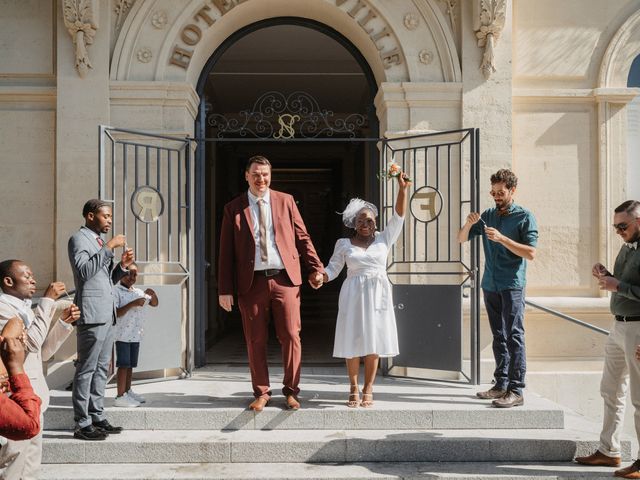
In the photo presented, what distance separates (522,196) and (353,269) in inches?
108

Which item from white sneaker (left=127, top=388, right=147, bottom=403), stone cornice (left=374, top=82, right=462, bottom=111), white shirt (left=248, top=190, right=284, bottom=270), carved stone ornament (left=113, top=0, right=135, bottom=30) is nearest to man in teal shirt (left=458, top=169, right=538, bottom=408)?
white shirt (left=248, top=190, right=284, bottom=270)

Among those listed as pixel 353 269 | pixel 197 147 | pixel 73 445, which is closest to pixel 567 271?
pixel 353 269

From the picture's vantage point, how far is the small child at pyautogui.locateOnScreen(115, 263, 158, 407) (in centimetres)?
608

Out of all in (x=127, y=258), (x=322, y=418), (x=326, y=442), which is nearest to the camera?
(x=326, y=442)

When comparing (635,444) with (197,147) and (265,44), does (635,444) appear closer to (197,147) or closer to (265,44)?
(197,147)

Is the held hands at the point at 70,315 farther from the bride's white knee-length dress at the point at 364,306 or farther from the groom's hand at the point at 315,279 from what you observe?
the bride's white knee-length dress at the point at 364,306

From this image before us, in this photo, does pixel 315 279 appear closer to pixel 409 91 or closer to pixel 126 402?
pixel 126 402

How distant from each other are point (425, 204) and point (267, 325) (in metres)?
2.51

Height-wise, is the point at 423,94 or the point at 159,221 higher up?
the point at 423,94

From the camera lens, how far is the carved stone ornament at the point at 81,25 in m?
7.47

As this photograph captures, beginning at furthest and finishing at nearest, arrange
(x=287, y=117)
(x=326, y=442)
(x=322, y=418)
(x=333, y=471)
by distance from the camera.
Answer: (x=287, y=117) → (x=322, y=418) → (x=326, y=442) → (x=333, y=471)

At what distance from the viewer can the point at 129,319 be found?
627 cm

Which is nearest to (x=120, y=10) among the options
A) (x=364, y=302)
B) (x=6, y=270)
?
(x=364, y=302)

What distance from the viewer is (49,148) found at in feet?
25.6
